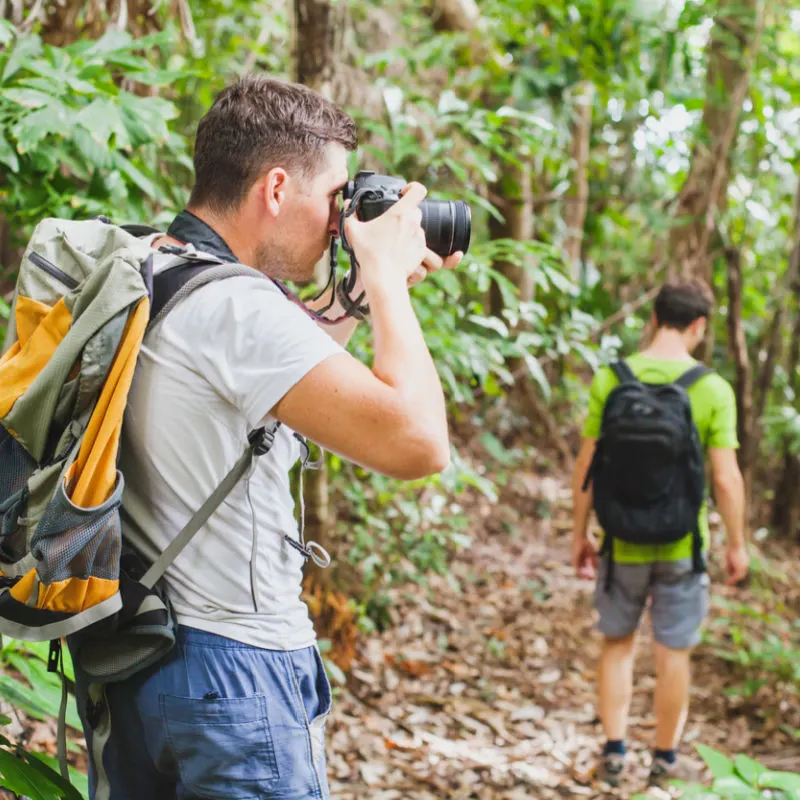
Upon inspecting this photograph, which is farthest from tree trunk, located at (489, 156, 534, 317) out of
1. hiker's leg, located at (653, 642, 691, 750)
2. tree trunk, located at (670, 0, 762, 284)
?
hiker's leg, located at (653, 642, 691, 750)

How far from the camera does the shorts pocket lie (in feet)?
4.78

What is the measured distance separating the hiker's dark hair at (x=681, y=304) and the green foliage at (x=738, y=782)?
206 centimetres

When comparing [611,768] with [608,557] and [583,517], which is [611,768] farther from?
[583,517]

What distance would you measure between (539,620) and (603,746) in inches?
56.6

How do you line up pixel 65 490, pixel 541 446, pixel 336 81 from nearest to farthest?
pixel 65 490, pixel 336 81, pixel 541 446

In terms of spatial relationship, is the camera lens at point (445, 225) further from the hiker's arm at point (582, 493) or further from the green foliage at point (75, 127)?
the hiker's arm at point (582, 493)

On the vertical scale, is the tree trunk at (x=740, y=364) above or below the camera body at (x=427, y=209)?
below

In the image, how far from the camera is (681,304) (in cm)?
370

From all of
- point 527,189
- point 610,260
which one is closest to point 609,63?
point 527,189

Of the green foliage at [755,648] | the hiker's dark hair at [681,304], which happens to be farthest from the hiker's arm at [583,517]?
the green foliage at [755,648]

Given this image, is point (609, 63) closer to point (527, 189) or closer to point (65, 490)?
point (527, 189)

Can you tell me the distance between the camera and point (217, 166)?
5.33 ft

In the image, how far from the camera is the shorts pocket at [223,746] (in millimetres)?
1456

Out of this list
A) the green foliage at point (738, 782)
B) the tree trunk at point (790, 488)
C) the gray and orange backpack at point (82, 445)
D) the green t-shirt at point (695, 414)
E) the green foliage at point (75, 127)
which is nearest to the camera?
the gray and orange backpack at point (82, 445)
